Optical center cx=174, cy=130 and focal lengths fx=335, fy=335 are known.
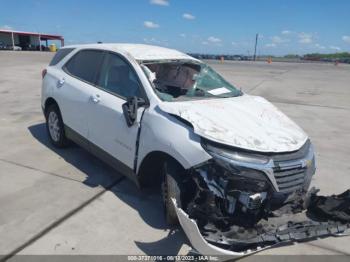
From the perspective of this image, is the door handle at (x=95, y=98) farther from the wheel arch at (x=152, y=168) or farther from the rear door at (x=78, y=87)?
the wheel arch at (x=152, y=168)

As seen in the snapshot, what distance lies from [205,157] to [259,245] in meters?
0.83

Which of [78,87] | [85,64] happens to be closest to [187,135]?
[78,87]

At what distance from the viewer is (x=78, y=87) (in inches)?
181

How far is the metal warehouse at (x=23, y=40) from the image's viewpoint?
57031 mm

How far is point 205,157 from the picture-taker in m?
2.82

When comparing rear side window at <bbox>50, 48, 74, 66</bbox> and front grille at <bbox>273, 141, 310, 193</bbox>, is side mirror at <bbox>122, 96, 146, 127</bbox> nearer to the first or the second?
front grille at <bbox>273, 141, 310, 193</bbox>

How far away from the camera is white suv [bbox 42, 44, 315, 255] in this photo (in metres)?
2.76

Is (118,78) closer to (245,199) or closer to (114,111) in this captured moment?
(114,111)

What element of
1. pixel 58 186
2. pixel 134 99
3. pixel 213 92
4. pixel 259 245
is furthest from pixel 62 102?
pixel 259 245

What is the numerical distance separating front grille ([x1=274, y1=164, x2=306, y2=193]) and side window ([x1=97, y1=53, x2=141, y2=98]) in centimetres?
173

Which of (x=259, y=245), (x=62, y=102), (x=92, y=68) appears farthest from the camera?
(x=62, y=102)

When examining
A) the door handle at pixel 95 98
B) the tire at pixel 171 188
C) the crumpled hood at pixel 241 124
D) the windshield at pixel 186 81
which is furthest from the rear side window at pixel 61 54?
the tire at pixel 171 188

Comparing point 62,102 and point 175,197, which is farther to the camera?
point 62,102

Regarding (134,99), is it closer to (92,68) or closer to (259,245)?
(92,68)
